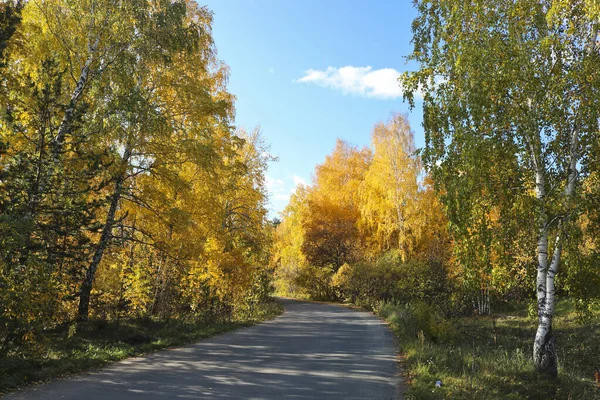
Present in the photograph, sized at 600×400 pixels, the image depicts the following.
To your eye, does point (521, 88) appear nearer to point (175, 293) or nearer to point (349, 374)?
point (349, 374)

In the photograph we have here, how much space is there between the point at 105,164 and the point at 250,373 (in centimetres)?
591

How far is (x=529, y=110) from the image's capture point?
9.04 m

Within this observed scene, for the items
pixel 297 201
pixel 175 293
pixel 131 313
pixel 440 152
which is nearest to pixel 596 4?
pixel 440 152

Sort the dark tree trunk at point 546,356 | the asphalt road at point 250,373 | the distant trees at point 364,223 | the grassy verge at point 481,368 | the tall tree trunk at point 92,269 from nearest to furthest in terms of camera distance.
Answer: the asphalt road at point 250,373 < the grassy verge at point 481,368 < the dark tree trunk at point 546,356 < the tall tree trunk at point 92,269 < the distant trees at point 364,223

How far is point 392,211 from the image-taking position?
99.7 ft

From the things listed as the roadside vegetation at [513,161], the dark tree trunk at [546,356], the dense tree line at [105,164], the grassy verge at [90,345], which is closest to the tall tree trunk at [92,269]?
the dense tree line at [105,164]

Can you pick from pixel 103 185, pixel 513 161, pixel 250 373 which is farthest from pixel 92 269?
pixel 513 161

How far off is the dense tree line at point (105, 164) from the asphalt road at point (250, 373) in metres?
1.78

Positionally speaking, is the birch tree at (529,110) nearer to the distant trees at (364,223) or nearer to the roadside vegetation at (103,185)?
the roadside vegetation at (103,185)

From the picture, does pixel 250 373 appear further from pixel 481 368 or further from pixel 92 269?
pixel 92 269

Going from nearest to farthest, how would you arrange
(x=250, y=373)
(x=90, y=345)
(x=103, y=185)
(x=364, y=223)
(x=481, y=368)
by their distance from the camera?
(x=250, y=373), (x=481, y=368), (x=103, y=185), (x=90, y=345), (x=364, y=223)

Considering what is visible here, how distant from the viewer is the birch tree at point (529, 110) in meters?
8.32

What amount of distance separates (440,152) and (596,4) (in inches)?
158

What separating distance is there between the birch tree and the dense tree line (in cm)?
725
